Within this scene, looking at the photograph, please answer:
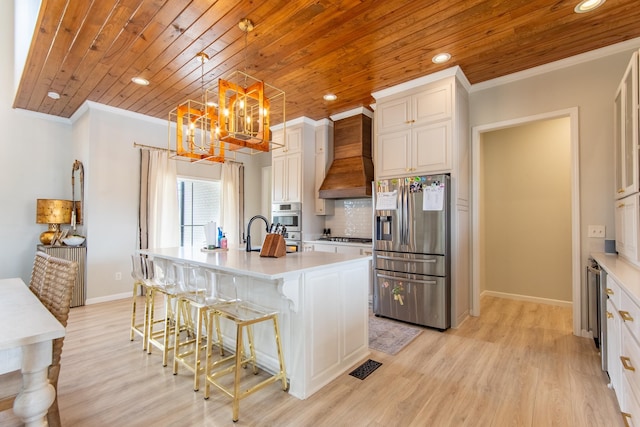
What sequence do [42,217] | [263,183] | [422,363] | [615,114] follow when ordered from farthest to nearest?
[263,183], [42,217], [615,114], [422,363]

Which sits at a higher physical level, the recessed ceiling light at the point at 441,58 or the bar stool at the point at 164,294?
the recessed ceiling light at the point at 441,58

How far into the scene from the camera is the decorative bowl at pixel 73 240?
4.09 meters

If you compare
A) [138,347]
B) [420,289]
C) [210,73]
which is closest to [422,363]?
[420,289]

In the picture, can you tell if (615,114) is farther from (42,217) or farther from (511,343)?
(42,217)

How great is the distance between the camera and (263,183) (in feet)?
20.8

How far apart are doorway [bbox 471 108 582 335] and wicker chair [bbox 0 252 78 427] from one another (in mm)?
3737

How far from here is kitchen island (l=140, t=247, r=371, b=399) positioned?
6.56 feet

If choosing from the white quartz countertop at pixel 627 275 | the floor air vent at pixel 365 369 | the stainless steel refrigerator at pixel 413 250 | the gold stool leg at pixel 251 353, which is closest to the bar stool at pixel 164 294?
the gold stool leg at pixel 251 353

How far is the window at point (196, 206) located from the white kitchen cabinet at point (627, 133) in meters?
5.38

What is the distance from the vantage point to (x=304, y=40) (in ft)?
8.85

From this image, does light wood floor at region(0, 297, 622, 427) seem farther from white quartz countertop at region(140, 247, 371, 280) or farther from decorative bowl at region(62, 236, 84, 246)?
decorative bowl at region(62, 236, 84, 246)

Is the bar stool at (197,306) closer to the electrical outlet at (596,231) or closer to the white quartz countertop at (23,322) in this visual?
the white quartz countertop at (23,322)

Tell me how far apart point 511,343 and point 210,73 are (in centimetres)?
413

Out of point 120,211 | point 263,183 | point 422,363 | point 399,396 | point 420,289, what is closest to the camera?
point 399,396
